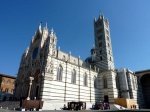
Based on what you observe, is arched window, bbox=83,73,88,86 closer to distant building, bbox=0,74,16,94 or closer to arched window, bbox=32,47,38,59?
arched window, bbox=32,47,38,59

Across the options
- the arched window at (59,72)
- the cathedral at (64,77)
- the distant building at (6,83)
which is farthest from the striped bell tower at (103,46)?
the distant building at (6,83)

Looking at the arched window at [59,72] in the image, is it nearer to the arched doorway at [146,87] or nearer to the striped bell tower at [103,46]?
the striped bell tower at [103,46]

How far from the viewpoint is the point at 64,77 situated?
86.6 feet

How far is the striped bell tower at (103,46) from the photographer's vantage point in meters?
37.0

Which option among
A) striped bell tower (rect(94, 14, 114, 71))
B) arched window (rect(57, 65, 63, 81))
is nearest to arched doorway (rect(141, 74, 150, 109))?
striped bell tower (rect(94, 14, 114, 71))

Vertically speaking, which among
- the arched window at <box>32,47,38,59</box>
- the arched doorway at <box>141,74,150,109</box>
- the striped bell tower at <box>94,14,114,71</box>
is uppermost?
the striped bell tower at <box>94,14,114,71</box>

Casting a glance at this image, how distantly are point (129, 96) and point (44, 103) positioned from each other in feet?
70.9

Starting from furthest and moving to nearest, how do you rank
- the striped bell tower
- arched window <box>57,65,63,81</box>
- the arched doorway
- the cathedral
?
the arched doorway → the striped bell tower → arched window <box>57,65,63,81</box> → the cathedral

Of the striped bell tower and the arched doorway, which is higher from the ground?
the striped bell tower

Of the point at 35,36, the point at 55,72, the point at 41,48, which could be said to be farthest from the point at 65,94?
the point at 35,36

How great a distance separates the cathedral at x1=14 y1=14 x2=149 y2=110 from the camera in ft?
76.9

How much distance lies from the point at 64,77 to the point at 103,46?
17.8 m

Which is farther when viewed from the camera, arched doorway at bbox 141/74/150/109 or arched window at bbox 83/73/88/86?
arched doorway at bbox 141/74/150/109

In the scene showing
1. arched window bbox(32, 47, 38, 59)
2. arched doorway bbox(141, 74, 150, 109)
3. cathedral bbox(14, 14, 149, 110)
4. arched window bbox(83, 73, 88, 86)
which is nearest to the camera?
cathedral bbox(14, 14, 149, 110)
